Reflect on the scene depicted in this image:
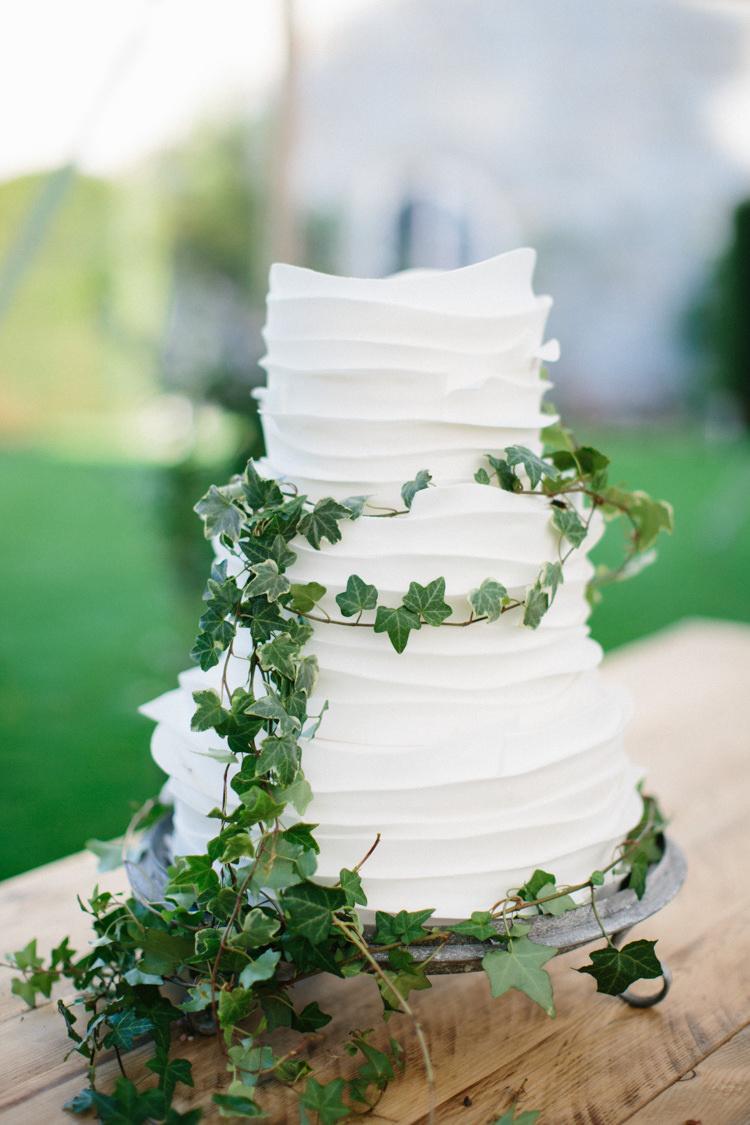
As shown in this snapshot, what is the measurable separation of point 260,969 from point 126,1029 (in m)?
0.21

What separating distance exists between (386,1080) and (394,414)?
29.1 inches

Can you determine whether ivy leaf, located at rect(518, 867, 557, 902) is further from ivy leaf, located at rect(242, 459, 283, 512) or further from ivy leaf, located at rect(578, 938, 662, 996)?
ivy leaf, located at rect(242, 459, 283, 512)

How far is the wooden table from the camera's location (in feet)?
3.85

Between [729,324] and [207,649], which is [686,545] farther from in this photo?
[207,649]

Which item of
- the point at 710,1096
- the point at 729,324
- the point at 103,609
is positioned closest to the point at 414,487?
the point at 710,1096

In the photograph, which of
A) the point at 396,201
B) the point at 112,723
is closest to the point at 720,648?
the point at 112,723

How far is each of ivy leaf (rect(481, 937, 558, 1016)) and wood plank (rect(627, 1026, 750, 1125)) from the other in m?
0.20

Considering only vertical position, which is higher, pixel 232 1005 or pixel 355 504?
pixel 355 504

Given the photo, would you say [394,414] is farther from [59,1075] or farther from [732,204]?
[732,204]

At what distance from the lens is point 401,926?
1.12 metres

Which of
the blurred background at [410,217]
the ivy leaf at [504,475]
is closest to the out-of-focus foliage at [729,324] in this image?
the blurred background at [410,217]

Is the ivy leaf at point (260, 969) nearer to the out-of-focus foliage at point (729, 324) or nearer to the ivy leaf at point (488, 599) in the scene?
the ivy leaf at point (488, 599)

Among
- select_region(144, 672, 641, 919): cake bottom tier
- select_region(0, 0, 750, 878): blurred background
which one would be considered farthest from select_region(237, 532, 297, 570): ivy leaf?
select_region(0, 0, 750, 878): blurred background

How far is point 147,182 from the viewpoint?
31.7 feet
